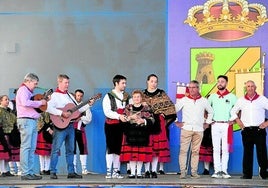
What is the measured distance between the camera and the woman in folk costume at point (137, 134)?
30.9 feet

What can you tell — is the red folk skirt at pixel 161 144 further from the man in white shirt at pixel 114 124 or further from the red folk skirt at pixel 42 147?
the red folk skirt at pixel 42 147

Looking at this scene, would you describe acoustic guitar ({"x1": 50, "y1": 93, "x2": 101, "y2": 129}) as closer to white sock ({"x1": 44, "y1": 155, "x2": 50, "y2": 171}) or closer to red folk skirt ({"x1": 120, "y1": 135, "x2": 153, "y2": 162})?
red folk skirt ({"x1": 120, "y1": 135, "x2": 153, "y2": 162})

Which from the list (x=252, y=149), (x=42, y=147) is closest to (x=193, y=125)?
(x=252, y=149)

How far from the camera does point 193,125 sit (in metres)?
9.58

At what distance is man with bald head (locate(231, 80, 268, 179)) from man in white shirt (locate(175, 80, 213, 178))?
0.54m

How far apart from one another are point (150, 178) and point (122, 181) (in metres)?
0.70

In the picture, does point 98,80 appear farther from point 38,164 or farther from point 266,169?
point 266,169

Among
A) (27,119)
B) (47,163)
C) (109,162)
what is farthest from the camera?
(47,163)

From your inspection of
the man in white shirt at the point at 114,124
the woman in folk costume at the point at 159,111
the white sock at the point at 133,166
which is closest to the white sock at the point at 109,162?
the man in white shirt at the point at 114,124

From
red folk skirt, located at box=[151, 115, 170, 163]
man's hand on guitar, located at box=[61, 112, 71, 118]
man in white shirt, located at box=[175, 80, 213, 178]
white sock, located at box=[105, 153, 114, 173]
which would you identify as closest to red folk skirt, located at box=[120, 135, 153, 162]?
white sock, located at box=[105, 153, 114, 173]

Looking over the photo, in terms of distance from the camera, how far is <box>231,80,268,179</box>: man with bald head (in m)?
9.42

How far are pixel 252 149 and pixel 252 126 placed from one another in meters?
0.35

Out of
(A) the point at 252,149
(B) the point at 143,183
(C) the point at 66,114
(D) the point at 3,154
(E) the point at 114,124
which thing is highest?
(C) the point at 66,114

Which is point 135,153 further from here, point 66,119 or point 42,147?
point 42,147
